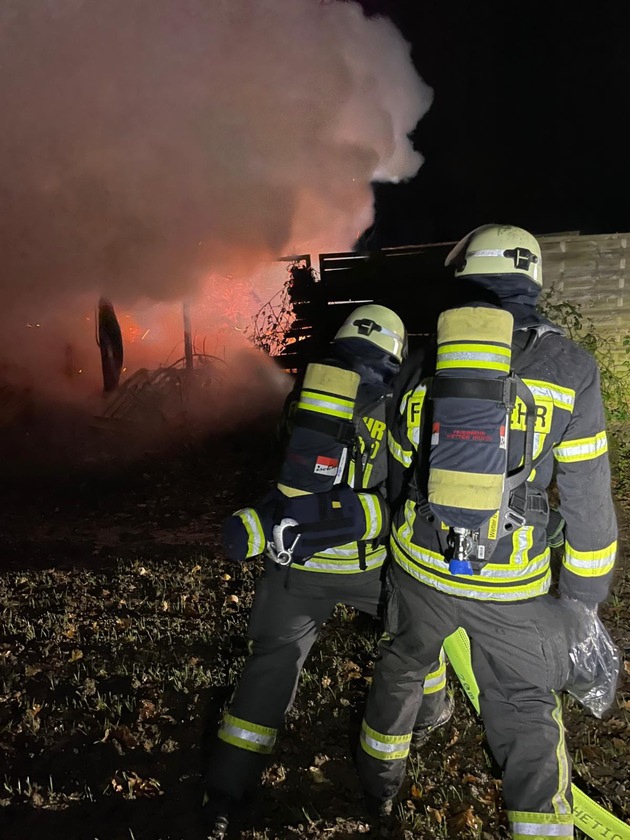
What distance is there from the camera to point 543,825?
7.05 ft

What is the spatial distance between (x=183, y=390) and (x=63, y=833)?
901cm

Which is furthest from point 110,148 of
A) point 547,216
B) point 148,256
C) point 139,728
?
point 547,216

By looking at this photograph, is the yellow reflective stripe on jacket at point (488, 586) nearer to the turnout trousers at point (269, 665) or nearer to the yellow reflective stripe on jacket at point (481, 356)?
the turnout trousers at point (269, 665)

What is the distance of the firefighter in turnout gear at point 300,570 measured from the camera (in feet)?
8.73

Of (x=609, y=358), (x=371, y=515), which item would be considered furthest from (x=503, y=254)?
(x=609, y=358)

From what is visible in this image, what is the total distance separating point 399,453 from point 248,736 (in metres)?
1.49

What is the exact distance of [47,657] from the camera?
423 cm

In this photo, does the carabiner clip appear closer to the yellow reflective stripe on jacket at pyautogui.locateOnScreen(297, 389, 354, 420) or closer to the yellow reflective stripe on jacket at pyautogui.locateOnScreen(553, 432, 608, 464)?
the yellow reflective stripe on jacket at pyautogui.locateOnScreen(297, 389, 354, 420)

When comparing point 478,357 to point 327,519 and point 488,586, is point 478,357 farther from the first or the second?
point 327,519

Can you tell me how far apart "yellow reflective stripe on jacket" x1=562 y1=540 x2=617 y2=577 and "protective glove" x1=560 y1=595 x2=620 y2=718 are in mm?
156

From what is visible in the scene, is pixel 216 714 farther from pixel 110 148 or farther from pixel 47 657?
pixel 110 148

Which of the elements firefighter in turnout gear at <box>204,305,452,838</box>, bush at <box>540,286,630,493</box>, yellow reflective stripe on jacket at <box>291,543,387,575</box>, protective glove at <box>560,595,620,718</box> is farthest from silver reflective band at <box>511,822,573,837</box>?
bush at <box>540,286,630,493</box>

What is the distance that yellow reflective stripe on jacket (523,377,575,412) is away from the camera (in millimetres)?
2152

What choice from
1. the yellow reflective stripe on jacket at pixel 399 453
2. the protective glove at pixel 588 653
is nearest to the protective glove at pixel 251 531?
the yellow reflective stripe on jacket at pixel 399 453
